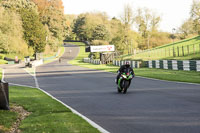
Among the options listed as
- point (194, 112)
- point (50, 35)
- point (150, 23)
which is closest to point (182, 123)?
point (194, 112)

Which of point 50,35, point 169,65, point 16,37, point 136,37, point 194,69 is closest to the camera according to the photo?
point 194,69

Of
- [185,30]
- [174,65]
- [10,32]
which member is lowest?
[174,65]

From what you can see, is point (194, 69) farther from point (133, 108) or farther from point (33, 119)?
point (33, 119)

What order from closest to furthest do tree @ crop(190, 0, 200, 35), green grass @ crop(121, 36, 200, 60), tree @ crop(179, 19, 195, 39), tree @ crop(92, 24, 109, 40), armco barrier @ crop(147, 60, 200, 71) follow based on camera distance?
1. armco barrier @ crop(147, 60, 200, 71)
2. green grass @ crop(121, 36, 200, 60)
3. tree @ crop(190, 0, 200, 35)
4. tree @ crop(179, 19, 195, 39)
5. tree @ crop(92, 24, 109, 40)

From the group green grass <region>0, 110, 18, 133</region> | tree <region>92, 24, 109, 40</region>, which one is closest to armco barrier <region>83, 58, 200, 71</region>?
green grass <region>0, 110, 18, 133</region>

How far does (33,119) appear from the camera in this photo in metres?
8.80

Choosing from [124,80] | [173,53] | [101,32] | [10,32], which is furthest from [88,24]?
[124,80]

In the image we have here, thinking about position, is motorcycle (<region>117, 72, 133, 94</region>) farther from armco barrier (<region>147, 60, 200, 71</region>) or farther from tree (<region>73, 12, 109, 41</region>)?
tree (<region>73, 12, 109, 41</region>)

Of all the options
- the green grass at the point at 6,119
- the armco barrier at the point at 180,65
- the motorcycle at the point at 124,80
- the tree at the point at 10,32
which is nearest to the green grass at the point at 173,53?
the armco barrier at the point at 180,65

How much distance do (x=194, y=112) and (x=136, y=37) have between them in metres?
72.5

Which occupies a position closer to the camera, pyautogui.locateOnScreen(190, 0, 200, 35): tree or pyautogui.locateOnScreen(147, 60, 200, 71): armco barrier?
pyautogui.locateOnScreen(147, 60, 200, 71): armco barrier

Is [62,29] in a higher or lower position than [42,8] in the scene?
lower

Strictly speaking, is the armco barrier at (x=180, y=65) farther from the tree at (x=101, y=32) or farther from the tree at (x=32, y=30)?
the tree at (x=101, y=32)

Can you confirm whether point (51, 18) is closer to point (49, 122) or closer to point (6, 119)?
point (6, 119)
